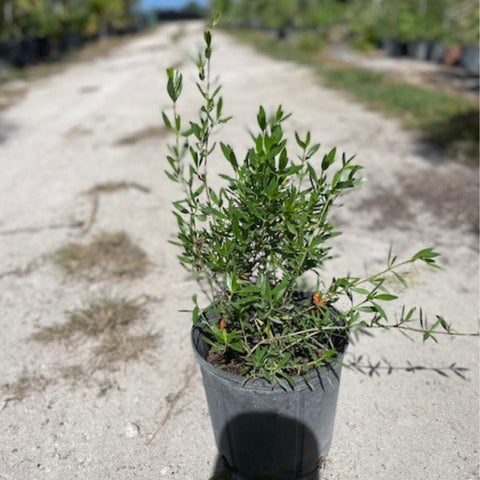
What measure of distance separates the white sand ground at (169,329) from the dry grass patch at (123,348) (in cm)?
6

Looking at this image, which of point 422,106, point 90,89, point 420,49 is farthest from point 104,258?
point 420,49

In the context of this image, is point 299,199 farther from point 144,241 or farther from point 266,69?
point 266,69

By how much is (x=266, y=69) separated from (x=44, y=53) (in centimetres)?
932

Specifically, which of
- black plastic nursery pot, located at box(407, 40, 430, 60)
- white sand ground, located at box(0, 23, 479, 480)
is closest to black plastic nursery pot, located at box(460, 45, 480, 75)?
black plastic nursery pot, located at box(407, 40, 430, 60)

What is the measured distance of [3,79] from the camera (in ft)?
41.8

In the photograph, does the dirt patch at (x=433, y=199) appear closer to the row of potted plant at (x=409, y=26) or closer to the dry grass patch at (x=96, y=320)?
the dry grass patch at (x=96, y=320)

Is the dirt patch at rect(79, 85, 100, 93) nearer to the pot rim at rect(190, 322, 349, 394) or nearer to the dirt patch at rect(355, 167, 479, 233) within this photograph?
the dirt patch at rect(355, 167, 479, 233)

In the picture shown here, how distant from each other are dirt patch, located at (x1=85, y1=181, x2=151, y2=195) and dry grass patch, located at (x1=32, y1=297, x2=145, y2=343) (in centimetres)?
218

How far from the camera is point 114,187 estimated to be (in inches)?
206

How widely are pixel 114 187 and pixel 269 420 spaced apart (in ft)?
12.8

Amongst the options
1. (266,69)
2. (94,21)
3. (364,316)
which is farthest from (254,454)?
(94,21)

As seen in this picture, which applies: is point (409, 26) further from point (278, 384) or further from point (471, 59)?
point (278, 384)

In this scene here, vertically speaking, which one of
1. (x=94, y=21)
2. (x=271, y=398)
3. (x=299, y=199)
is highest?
(x=299, y=199)

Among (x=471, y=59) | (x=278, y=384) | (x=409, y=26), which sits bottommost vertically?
(x=471, y=59)
